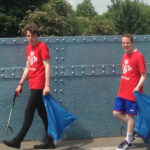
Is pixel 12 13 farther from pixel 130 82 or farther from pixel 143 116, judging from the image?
pixel 143 116

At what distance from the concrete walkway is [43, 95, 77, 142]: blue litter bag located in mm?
343

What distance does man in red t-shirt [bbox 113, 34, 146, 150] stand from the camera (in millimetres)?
4805

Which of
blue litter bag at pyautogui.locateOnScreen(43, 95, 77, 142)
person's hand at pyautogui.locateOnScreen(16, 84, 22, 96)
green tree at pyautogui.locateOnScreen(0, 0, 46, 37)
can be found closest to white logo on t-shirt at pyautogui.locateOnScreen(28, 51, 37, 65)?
person's hand at pyautogui.locateOnScreen(16, 84, 22, 96)

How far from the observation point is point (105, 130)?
19.0 feet

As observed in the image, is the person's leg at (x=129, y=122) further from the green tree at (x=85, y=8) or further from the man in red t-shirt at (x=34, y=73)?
the green tree at (x=85, y=8)

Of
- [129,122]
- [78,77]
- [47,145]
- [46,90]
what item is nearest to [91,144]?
[47,145]

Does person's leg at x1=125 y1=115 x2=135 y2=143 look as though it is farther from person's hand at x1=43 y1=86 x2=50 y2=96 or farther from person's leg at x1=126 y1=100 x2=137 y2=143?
person's hand at x1=43 y1=86 x2=50 y2=96

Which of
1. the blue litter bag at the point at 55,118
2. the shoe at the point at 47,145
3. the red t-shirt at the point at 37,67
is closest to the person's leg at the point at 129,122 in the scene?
the blue litter bag at the point at 55,118

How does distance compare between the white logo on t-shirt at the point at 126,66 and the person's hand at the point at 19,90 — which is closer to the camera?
the white logo on t-shirt at the point at 126,66

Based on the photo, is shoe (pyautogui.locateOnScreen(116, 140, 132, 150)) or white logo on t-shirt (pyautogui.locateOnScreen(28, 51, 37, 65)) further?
white logo on t-shirt (pyautogui.locateOnScreen(28, 51, 37, 65))

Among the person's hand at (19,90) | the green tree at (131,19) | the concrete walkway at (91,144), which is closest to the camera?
the person's hand at (19,90)

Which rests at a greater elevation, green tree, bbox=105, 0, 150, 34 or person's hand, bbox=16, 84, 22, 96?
green tree, bbox=105, 0, 150, 34

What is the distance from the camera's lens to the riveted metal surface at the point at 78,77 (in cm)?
551

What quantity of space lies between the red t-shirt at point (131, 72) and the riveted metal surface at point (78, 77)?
0.74 metres
